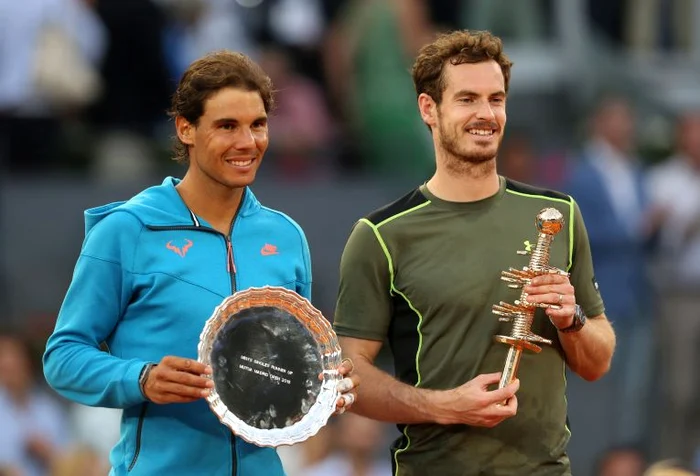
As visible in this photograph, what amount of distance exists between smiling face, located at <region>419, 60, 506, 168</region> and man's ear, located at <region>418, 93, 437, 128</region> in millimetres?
45

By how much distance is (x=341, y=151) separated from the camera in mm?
11422

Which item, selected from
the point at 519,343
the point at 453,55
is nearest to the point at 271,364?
the point at 519,343

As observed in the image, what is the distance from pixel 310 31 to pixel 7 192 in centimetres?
273

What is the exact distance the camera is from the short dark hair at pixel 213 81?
189 inches

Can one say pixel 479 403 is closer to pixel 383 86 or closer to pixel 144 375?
pixel 144 375

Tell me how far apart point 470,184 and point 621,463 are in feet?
13.9

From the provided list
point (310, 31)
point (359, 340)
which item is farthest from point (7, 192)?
point (359, 340)

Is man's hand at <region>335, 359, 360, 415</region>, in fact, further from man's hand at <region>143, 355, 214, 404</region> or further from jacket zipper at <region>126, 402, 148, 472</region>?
jacket zipper at <region>126, 402, 148, 472</region>

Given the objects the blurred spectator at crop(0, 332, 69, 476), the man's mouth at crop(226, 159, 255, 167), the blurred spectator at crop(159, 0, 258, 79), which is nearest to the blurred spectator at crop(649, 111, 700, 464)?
the blurred spectator at crop(159, 0, 258, 79)

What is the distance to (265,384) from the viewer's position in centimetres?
471

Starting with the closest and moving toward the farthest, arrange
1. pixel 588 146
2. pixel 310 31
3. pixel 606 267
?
pixel 606 267, pixel 588 146, pixel 310 31

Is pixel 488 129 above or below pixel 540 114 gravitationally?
above

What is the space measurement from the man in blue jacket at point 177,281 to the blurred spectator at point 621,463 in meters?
4.52

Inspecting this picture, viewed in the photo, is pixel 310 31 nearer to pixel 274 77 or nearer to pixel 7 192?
pixel 274 77
